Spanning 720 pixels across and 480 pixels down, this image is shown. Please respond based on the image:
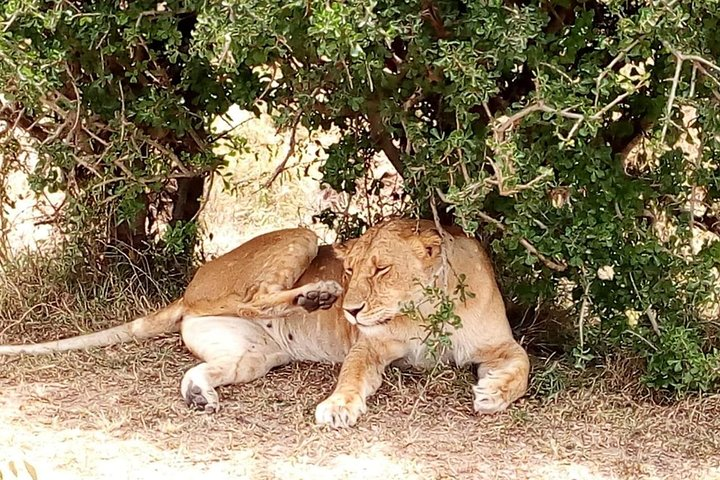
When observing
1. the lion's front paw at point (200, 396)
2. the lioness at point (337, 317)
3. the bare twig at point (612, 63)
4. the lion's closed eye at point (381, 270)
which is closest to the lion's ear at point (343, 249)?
the lioness at point (337, 317)

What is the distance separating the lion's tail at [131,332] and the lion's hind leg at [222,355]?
0.13m

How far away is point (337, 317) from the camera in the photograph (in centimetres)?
509

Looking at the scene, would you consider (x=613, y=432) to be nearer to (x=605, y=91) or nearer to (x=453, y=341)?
(x=453, y=341)

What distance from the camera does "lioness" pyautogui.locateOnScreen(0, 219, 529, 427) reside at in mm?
4559

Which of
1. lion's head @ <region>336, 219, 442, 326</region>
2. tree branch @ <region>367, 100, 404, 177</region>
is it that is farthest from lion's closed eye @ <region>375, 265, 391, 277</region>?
tree branch @ <region>367, 100, 404, 177</region>

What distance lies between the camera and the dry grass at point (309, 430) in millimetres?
3979

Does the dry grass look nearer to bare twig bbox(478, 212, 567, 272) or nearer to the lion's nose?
the lion's nose

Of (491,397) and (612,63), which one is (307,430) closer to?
(491,397)

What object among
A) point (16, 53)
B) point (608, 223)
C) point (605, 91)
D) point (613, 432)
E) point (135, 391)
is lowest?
point (613, 432)

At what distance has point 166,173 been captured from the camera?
5293 millimetres

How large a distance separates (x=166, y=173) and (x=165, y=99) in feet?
1.31

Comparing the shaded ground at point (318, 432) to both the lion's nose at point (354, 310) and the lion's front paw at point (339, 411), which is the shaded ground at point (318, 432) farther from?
the lion's nose at point (354, 310)

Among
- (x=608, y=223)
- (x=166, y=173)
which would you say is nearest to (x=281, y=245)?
(x=166, y=173)

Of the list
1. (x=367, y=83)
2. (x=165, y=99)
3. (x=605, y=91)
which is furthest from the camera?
(x=165, y=99)
